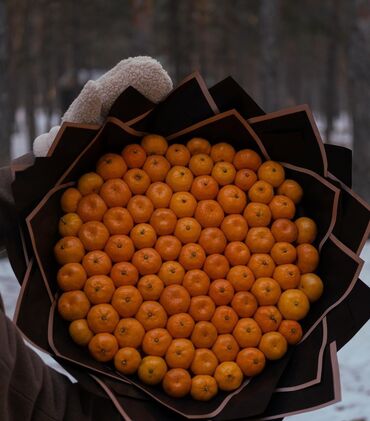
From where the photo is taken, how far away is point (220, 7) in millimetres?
17516

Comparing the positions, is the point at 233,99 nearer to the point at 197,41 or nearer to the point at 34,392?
the point at 34,392

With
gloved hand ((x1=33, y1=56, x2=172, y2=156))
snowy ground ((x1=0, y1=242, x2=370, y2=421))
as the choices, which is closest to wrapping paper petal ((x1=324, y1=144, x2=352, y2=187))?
gloved hand ((x1=33, y1=56, x2=172, y2=156))

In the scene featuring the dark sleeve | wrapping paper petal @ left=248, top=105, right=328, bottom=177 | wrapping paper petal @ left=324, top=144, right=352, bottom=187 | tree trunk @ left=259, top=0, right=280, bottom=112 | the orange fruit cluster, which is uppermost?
tree trunk @ left=259, top=0, right=280, bottom=112

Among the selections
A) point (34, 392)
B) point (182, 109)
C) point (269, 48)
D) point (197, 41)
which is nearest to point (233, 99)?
point (182, 109)

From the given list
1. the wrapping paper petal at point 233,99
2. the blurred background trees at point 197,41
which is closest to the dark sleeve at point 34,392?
the wrapping paper petal at point 233,99

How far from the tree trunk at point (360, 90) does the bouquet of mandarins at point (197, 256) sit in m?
4.49

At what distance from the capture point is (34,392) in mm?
1443

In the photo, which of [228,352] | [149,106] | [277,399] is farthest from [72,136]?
[277,399]

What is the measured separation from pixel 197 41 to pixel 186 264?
55.5ft

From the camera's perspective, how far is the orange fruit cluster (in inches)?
58.9

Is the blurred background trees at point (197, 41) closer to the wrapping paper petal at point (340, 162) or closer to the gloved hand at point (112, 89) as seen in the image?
the gloved hand at point (112, 89)

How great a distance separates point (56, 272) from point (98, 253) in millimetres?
123

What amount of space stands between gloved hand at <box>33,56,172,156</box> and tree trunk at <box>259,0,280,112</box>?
9.11 metres

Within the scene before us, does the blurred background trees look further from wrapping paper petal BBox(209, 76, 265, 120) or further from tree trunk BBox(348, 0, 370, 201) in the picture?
wrapping paper petal BBox(209, 76, 265, 120)
